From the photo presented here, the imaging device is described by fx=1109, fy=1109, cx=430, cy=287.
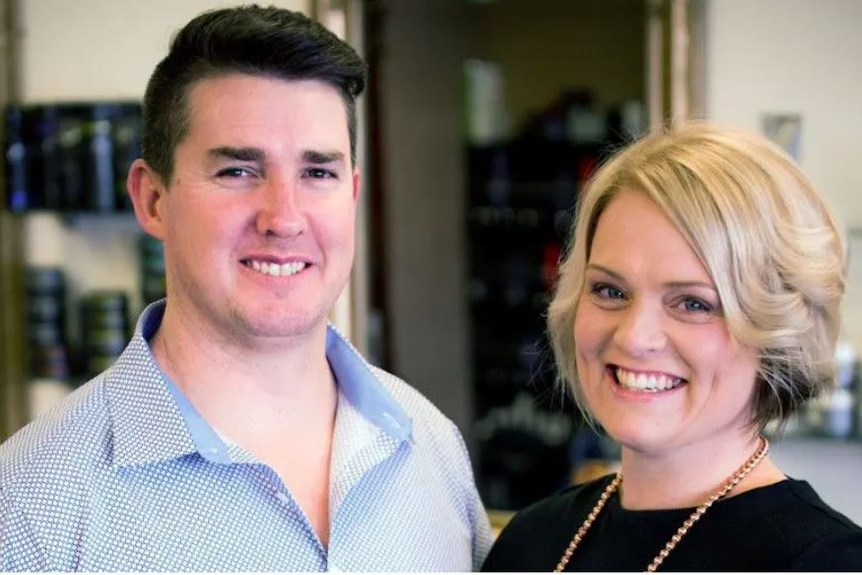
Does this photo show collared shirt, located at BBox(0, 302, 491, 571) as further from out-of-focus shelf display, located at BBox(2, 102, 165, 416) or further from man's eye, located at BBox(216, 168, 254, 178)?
out-of-focus shelf display, located at BBox(2, 102, 165, 416)

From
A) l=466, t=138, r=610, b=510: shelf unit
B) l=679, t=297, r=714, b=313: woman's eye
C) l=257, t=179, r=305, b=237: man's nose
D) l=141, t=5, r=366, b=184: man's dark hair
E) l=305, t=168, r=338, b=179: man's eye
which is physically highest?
l=141, t=5, r=366, b=184: man's dark hair

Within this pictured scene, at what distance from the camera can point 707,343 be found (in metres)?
1.32

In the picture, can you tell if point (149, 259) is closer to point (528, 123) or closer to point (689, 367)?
point (689, 367)

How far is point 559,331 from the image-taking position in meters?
A: 1.59

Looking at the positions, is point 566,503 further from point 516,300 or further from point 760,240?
point 516,300

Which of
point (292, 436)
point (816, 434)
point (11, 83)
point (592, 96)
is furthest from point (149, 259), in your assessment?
point (592, 96)

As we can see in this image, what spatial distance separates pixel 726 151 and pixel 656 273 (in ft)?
0.58

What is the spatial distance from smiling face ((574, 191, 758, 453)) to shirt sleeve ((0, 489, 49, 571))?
Result: 70 centimetres

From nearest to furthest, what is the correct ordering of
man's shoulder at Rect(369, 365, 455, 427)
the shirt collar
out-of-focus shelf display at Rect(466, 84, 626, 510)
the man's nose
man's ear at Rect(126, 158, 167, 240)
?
the shirt collar → the man's nose → man's ear at Rect(126, 158, 167, 240) → man's shoulder at Rect(369, 365, 455, 427) → out-of-focus shelf display at Rect(466, 84, 626, 510)

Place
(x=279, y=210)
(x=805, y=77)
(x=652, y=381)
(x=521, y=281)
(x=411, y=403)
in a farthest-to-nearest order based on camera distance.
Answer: (x=521, y=281), (x=805, y=77), (x=411, y=403), (x=279, y=210), (x=652, y=381)

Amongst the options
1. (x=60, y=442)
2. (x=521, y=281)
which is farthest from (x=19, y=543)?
(x=521, y=281)

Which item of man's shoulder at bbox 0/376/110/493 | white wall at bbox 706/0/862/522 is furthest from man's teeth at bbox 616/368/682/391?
white wall at bbox 706/0/862/522

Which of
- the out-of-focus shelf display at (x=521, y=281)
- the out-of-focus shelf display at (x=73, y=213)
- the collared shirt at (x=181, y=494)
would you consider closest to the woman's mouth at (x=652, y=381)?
the collared shirt at (x=181, y=494)

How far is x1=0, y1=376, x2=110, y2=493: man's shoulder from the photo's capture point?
1305 millimetres
